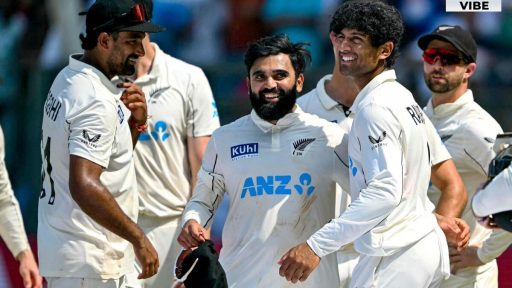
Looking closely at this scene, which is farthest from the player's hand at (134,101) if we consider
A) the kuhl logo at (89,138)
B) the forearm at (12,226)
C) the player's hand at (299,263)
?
the player's hand at (299,263)

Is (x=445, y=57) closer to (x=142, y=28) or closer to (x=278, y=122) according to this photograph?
(x=278, y=122)

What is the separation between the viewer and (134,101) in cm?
652

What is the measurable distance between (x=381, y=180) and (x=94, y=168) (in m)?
1.51

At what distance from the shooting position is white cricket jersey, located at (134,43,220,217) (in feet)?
24.2

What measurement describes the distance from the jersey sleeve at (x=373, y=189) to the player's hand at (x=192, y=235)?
0.68 metres

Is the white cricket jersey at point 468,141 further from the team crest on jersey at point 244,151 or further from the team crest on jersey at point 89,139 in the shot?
the team crest on jersey at point 89,139

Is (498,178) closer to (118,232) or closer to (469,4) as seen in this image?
(469,4)

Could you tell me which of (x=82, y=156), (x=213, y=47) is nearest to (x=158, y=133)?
(x=82, y=156)

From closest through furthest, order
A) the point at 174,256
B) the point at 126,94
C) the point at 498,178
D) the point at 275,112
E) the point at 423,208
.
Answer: the point at 498,178 → the point at 423,208 → the point at 275,112 → the point at 126,94 → the point at 174,256

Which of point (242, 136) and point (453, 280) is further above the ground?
point (242, 136)

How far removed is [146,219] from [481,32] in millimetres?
4822

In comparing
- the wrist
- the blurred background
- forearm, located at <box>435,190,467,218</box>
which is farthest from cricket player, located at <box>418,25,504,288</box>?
the blurred background

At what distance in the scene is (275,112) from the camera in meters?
6.00

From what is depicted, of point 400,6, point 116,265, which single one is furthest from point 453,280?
point 400,6
